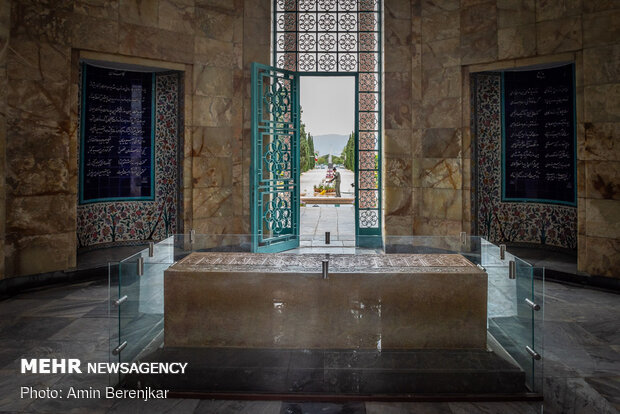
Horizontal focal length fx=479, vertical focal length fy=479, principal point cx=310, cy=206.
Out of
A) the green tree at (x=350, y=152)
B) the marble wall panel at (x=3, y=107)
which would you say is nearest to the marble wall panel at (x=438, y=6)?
the marble wall panel at (x=3, y=107)

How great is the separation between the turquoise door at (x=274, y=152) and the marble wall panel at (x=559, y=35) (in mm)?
3478

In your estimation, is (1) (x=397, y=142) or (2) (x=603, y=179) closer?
(2) (x=603, y=179)

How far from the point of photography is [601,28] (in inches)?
214

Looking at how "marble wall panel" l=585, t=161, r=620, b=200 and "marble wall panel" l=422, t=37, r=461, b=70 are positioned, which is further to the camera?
"marble wall panel" l=422, t=37, r=461, b=70

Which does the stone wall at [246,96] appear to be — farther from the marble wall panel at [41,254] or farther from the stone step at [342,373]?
the stone step at [342,373]

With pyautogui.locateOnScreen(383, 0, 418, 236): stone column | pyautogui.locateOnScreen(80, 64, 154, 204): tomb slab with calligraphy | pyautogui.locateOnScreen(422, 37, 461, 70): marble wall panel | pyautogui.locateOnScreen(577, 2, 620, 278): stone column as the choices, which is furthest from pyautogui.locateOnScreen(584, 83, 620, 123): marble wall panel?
pyautogui.locateOnScreen(80, 64, 154, 204): tomb slab with calligraphy

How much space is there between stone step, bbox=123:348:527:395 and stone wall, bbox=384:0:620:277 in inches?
133

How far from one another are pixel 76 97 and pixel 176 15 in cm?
181

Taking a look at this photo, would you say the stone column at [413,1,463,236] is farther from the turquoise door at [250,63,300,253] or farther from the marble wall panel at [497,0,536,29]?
the turquoise door at [250,63,300,253]

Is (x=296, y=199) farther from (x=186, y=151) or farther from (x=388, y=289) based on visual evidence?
(x=388, y=289)

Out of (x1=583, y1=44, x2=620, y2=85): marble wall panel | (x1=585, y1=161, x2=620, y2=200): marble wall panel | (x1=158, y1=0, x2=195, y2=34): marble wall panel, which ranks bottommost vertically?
(x1=585, y1=161, x2=620, y2=200): marble wall panel

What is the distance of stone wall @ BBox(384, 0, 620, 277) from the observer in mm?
5414

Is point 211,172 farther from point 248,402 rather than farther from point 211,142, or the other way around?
point 248,402

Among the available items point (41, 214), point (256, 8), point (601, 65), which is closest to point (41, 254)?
point (41, 214)
